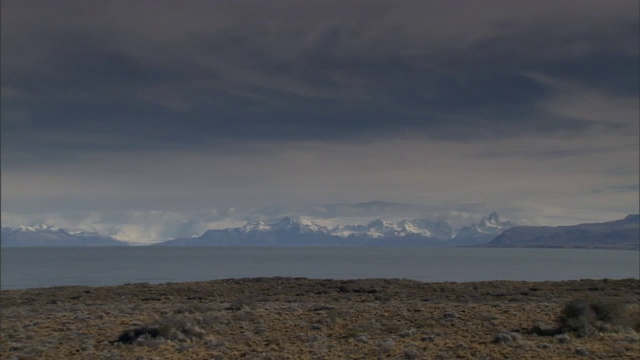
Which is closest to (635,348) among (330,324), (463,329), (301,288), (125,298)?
(463,329)

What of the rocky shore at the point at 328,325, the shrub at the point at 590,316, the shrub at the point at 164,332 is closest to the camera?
the rocky shore at the point at 328,325

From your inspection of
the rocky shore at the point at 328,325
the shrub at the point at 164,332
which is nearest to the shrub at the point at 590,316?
the rocky shore at the point at 328,325

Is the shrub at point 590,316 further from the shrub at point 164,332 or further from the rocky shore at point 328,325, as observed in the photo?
the shrub at point 164,332

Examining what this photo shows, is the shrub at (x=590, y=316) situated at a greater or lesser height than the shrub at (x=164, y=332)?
greater

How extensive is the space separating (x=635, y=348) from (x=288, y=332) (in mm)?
16904

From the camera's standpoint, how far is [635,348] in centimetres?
2475

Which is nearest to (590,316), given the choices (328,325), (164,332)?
(328,325)

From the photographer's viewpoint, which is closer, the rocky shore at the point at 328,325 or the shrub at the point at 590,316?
the rocky shore at the point at 328,325

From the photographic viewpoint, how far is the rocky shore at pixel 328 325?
1039 inches

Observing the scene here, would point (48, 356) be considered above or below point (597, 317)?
below

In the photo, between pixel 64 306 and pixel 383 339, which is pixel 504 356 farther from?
pixel 64 306

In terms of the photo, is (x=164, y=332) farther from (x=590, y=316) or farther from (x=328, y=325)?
(x=590, y=316)

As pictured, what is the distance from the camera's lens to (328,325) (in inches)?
1277

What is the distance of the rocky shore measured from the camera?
86.6ft
